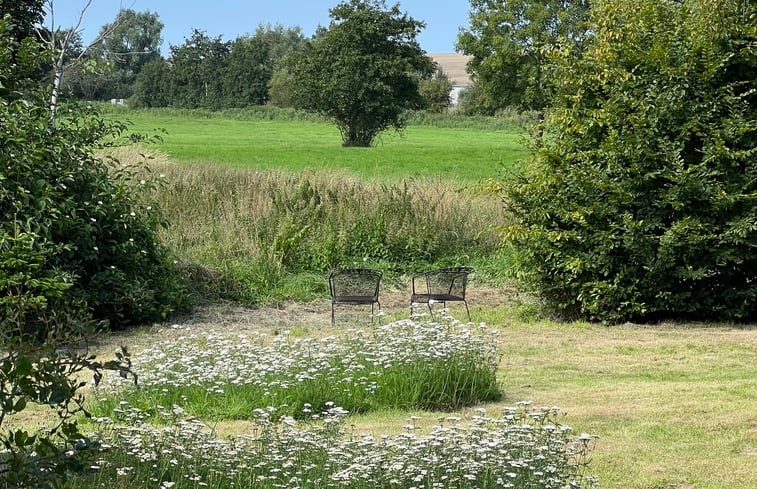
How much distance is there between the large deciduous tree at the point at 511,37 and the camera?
190 ft

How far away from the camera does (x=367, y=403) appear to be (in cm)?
807

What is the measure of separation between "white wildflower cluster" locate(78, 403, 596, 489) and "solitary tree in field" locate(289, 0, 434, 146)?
55085 millimetres

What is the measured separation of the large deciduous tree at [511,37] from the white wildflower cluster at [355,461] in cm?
5151

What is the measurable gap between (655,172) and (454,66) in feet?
484

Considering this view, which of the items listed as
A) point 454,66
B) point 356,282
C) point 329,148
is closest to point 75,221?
point 356,282

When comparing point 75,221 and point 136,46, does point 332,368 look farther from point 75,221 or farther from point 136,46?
point 136,46

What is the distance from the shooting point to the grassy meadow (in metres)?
5.63

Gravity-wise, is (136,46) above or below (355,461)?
above

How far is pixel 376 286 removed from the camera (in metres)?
12.8

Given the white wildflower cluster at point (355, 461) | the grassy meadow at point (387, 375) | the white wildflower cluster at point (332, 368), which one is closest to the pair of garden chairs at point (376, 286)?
the grassy meadow at point (387, 375)

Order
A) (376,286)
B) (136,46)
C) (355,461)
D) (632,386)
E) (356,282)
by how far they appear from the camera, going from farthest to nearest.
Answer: (136,46) < (356,282) < (376,286) < (632,386) < (355,461)

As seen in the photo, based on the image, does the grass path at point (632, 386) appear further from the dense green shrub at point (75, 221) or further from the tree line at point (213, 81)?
the tree line at point (213, 81)

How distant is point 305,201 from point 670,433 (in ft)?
36.3

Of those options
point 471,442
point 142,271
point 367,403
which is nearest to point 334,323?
point 142,271
